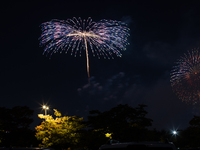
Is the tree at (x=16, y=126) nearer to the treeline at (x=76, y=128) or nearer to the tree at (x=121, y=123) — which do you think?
the treeline at (x=76, y=128)

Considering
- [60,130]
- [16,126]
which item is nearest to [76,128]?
[60,130]

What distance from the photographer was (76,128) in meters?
37.9

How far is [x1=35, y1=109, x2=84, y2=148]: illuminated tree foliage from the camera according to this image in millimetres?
36094

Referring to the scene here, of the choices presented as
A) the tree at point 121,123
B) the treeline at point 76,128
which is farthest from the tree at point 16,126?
the tree at point 121,123

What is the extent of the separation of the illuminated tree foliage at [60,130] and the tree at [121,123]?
10.4ft

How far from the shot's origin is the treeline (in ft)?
121

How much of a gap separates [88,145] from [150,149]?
123 ft

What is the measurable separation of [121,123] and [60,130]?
9.91 metres

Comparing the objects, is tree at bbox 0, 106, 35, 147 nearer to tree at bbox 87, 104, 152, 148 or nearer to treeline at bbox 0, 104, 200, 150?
treeline at bbox 0, 104, 200, 150

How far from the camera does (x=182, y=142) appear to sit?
7850 centimetres

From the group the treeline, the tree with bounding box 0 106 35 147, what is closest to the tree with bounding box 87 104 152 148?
the treeline

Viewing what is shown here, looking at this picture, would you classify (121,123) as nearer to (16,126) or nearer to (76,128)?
(76,128)

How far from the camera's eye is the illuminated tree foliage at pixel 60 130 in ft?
118

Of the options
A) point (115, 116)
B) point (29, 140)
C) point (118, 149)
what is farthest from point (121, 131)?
point (118, 149)
